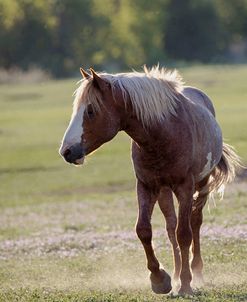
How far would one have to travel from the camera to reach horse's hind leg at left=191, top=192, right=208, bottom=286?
11055mm

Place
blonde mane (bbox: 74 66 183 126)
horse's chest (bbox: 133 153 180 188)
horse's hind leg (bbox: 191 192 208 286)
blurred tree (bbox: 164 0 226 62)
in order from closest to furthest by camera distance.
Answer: blonde mane (bbox: 74 66 183 126) < horse's chest (bbox: 133 153 180 188) < horse's hind leg (bbox: 191 192 208 286) < blurred tree (bbox: 164 0 226 62)

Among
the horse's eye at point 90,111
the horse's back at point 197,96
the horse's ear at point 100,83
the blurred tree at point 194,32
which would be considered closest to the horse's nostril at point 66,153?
the horse's eye at point 90,111

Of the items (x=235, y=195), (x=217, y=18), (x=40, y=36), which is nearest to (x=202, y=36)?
(x=217, y=18)

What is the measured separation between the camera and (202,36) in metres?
124

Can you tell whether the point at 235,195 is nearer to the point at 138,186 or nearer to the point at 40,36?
the point at 138,186

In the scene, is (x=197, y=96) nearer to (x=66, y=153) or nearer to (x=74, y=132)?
(x=74, y=132)

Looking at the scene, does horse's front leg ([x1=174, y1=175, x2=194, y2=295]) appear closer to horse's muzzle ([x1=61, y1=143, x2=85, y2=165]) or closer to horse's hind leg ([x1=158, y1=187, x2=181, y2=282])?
horse's hind leg ([x1=158, y1=187, x2=181, y2=282])

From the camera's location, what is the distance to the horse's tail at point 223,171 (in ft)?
39.7

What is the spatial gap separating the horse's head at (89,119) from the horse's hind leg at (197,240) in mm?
2399

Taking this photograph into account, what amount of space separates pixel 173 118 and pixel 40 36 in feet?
242

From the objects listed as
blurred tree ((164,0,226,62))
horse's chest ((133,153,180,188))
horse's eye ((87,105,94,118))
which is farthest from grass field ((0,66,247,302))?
blurred tree ((164,0,226,62))

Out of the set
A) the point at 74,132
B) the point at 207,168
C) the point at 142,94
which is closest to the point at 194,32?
the point at 207,168

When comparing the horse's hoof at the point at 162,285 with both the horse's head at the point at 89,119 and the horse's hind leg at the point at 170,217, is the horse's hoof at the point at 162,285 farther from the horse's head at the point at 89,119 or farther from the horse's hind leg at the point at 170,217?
the horse's head at the point at 89,119

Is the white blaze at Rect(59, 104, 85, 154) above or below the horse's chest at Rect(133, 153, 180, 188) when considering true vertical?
above
